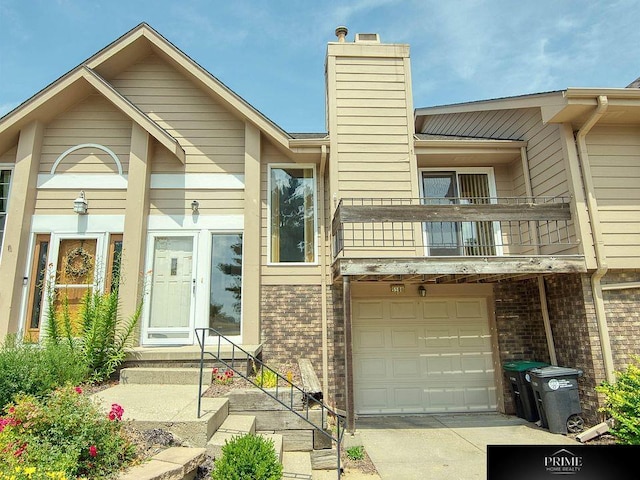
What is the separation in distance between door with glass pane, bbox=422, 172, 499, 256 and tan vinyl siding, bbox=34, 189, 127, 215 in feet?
20.0

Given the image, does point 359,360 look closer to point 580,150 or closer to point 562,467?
point 580,150

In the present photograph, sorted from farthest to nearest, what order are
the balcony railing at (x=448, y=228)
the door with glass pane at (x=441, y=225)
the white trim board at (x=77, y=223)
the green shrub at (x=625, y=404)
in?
the door with glass pane at (x=441, y=225)
the white trim board at (x=77, y=223)
the balcony railing at (x=448, y=228)
the green shrub at (x=625, y=404)

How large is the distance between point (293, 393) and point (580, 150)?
610 centimetres

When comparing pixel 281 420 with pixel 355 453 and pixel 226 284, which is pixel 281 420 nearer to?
pixel 355 453

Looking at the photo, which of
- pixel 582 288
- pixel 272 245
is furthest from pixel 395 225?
pixel 582 288

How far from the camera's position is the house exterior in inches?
264

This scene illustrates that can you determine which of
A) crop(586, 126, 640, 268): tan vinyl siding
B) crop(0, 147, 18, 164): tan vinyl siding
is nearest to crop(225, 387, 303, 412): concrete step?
crop(586, 126, 640, 268): tan vinyl siding

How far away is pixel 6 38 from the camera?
27.0 ft

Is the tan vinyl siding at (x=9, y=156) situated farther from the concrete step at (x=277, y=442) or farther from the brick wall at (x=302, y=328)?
the concrete step at (x=277, y=442)

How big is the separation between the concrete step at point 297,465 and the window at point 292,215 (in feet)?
11.9

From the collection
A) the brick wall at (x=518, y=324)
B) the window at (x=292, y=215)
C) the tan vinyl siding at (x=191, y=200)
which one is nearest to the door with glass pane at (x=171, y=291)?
the tan vinyl siding at (x=191, y=200)

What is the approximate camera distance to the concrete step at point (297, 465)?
3.84m

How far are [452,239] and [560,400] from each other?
335cm

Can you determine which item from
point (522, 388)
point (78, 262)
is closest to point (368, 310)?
point (522, 388)
